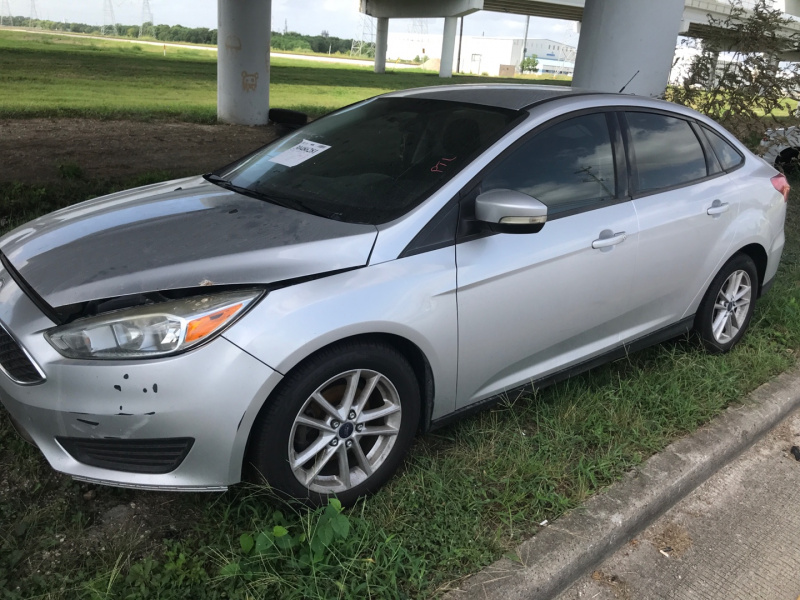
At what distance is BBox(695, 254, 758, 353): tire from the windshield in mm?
1787

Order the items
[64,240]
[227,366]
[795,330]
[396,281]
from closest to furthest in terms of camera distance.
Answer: [227,366] < [396,281] < [64,240] < [795,330]

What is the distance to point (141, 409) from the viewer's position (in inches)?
86.5

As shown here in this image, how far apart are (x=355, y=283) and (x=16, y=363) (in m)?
1.19

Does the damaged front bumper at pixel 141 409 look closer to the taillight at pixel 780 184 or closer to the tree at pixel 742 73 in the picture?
the taillight at pixel 780 184

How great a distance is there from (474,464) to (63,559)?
5.25 feet

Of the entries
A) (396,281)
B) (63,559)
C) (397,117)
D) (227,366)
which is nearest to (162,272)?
(227,366)

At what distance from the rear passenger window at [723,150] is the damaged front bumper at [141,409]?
3.13 meters

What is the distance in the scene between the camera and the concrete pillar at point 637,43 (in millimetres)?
7188

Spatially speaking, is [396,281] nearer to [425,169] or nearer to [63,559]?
[425,169]

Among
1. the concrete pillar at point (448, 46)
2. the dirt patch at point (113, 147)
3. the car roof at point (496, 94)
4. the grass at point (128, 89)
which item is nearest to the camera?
the car roof at point (496, 94)

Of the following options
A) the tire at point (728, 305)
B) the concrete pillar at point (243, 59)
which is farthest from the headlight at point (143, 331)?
the concrete pillar at point (243, 59)

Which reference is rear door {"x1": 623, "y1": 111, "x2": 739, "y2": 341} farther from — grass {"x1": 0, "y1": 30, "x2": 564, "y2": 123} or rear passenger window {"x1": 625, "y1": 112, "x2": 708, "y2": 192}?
grass {"x1": 0, "y1": 30, "x2": 564, "y2": 123}

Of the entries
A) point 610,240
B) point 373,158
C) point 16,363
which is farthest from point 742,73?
point 16,363

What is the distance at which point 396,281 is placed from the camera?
2568 mm
